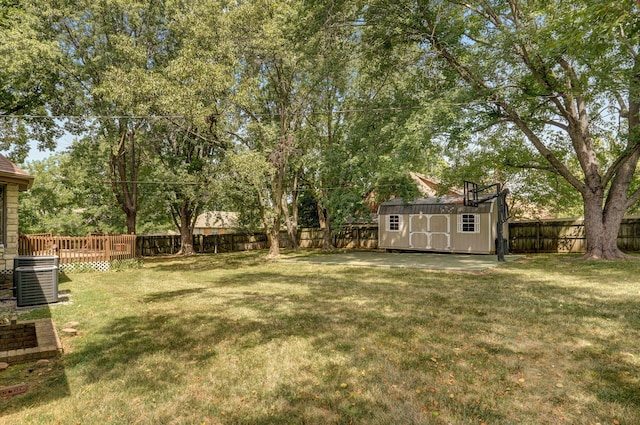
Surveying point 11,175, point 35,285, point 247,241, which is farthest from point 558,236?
point 11,175

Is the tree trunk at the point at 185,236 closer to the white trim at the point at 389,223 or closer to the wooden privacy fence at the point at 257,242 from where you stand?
the wooden privacy fence at the point at 257,242

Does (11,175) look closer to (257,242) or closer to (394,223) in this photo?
(394,223)

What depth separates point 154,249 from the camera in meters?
21.5

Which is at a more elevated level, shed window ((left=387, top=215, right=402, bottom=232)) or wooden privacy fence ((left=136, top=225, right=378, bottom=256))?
shed window ((left=387, top=215, right=402, bottom=232))

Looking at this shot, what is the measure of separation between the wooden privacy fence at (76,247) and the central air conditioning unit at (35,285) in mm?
6149

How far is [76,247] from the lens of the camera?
1302 cm

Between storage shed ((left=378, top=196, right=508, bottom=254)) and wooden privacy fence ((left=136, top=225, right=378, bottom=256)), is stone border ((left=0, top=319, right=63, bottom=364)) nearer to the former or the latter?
storage shed ((left=378, top=196, right=508, bottom=254))

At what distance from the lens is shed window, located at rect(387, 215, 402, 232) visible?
19.7 meters

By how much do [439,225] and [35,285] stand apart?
16.4 metres

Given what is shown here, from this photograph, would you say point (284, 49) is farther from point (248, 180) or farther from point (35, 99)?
point (35, 99)

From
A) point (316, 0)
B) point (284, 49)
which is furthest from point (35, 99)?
point (316, 0)

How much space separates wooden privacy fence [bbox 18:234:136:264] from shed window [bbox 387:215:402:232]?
1326cm

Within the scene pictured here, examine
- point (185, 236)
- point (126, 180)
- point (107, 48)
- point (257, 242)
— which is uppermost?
point (107, 48)

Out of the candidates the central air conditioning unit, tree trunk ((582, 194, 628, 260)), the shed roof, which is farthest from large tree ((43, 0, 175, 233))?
tree trunk ((582, 194, 628, 260))
